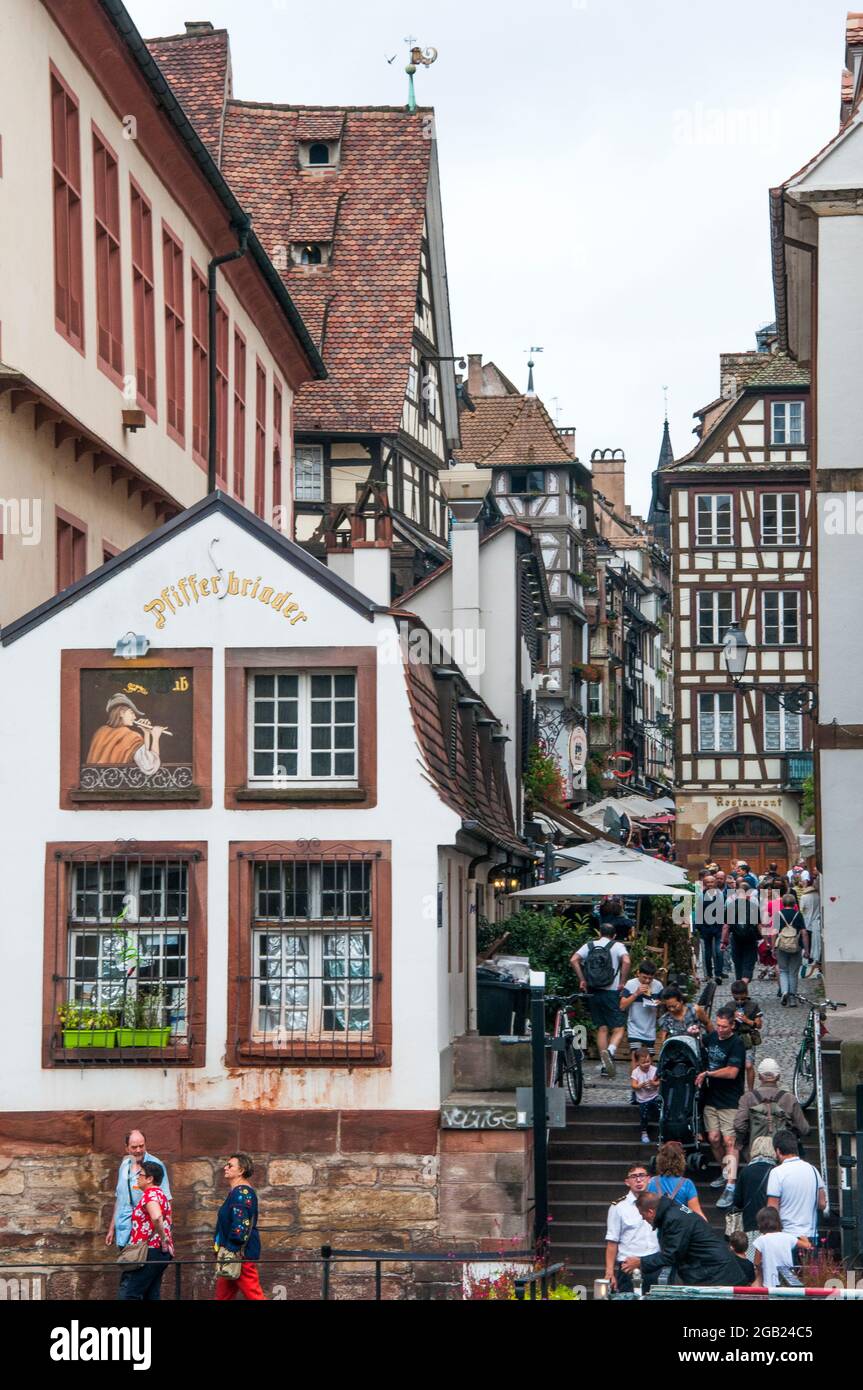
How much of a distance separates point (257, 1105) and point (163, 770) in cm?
273

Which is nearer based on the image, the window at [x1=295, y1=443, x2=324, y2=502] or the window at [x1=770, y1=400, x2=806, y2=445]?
the window at [x1=295, y1=443, x2=324, y2=502]

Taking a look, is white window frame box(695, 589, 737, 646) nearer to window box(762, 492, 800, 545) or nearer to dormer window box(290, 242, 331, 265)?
window box(762, 492, 800, 545)

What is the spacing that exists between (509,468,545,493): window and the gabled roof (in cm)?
5631

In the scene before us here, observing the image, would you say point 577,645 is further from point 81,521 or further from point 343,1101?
point 343,1101

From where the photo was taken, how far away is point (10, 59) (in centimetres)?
2100

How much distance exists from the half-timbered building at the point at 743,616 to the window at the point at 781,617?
3 centimetres

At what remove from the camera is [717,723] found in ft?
212

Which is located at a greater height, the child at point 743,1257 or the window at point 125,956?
the window at point 125,956

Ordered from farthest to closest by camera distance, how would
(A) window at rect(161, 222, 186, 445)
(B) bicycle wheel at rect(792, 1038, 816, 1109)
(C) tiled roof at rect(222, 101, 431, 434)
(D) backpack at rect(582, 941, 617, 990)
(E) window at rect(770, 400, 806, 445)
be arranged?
(E) window at rect(770, 400, 806, 445)
(C) tiled roof at rect(222, 101, 431, 434)
(A) window at rect(161, 222, 186, 445)
(D) backpack at rect(582, 941, 617, 990)
(B) bicycle wheel at rect(792, 1038, 816, 1109)

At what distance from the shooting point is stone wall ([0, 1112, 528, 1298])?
60.8 feet

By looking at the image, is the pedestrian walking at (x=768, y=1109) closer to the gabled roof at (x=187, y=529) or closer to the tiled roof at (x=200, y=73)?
the gabled roof at (x=187, y=529)

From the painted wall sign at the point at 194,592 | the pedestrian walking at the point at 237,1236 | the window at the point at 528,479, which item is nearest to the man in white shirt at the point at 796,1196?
the pedestrian walking at the point at 237,1236

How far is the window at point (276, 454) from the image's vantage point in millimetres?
36594

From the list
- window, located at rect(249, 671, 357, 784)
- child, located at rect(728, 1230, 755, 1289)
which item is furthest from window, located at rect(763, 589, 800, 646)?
child, located at rect(728, 1230, 755, 1289)
